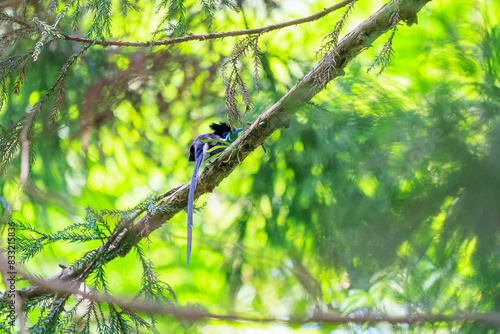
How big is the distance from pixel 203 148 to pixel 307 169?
1.67 ft

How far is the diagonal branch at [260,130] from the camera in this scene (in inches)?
41.7

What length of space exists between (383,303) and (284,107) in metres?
0.69

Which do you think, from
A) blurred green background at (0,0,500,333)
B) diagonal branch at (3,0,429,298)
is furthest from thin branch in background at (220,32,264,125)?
blurred green background at (0,0,500,333)

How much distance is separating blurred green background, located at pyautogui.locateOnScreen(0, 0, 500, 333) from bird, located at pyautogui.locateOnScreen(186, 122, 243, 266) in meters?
0.23

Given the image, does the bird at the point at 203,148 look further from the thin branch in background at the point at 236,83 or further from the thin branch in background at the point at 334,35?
the thin branch in background at the point at 334,35

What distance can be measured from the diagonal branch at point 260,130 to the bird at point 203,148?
5cm

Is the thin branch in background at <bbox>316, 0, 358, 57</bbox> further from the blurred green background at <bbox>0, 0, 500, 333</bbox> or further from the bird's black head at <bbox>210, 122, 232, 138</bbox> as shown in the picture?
the bird's black head at <bbox>210, 122, 232, 138</bbox>

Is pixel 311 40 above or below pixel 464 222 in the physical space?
above

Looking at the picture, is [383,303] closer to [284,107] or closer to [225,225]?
[284,107]

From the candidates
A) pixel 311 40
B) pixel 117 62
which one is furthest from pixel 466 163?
pixel 117 62

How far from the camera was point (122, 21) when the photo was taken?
2129 millimetres

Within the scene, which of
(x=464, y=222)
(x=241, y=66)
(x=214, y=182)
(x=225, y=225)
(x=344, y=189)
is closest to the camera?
(x=464, y=222)

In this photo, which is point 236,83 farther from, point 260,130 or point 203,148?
point 203,148

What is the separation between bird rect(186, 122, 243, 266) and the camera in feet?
3.98
